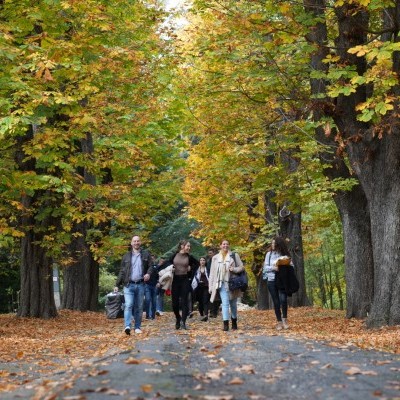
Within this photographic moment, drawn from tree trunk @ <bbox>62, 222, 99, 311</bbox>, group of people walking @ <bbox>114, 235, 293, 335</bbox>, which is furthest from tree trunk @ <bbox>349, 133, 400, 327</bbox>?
tree trunk @ <bbox>62, 222, 99, 311</bbox>

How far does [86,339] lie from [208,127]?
884 cm

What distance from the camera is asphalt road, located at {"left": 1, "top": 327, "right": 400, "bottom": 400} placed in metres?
7.62

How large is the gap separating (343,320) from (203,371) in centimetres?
1205

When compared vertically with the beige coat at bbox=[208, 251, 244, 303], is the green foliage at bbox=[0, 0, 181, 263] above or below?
above

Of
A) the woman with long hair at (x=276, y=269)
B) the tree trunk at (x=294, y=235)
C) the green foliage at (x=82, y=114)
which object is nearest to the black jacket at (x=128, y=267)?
the woman with long hair at (x=276, y=269)

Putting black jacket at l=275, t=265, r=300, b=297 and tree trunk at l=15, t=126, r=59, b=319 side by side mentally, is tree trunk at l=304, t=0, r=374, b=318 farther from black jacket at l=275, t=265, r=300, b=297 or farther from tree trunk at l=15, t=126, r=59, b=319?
tree trunk at l=15, t=126, r=59, b=319

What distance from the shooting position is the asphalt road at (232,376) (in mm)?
7625

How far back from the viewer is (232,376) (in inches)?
347

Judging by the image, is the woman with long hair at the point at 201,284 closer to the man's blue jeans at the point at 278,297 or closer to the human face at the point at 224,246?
the man's blue jeans at the point at 278,297

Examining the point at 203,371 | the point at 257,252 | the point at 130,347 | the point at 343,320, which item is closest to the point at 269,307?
the point at 257,252

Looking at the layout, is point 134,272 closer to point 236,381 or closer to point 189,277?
point 189,277

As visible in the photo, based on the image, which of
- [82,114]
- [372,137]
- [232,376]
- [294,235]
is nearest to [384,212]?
[372,137]

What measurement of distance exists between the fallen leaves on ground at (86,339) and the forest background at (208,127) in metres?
1.17

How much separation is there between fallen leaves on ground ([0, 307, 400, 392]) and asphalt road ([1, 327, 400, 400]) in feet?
0.82
